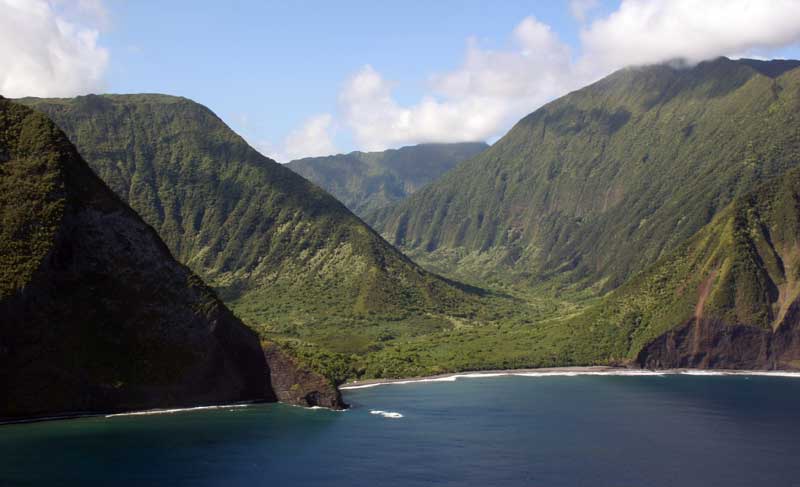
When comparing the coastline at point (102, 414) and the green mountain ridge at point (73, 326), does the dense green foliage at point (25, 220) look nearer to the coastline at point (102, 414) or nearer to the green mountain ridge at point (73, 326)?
the green mountain ridge at point (73, 326)

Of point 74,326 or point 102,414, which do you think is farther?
point 74,326

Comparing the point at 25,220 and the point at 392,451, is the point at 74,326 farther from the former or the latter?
the point at 392,451

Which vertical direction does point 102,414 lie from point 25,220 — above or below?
below

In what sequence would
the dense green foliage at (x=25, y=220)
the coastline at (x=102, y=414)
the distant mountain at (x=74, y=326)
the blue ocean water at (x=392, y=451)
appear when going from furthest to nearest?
the dense green foliage at (x=25, y=220), the distant mountain at (x=74, y=326), the coastline at (x=102, y=414), the blue ocean water at (x=392, y=451)

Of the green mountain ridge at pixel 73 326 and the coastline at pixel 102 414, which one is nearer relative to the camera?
the coastline at pixel 102 414

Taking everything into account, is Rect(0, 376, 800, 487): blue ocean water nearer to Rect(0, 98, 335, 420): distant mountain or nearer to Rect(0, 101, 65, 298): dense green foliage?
Rect(0, 98, 335, 420): distant mountain

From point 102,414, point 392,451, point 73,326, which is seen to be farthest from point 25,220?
point 392,451

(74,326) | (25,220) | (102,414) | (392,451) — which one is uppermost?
(25,220)

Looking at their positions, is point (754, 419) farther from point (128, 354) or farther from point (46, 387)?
point (46, 387)

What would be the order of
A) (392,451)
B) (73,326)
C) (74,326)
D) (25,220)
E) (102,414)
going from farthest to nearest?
(25,220)
(74,326)
(73,326)
(102,414)
(392,451)

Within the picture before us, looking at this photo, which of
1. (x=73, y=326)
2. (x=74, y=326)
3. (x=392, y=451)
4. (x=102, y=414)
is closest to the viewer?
(x=392, y=451)

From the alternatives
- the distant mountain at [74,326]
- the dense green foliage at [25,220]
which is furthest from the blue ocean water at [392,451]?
the dense green foliage at [25,220]
